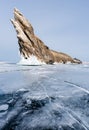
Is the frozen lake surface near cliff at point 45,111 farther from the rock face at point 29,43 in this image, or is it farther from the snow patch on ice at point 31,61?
the rock face at point 29,43

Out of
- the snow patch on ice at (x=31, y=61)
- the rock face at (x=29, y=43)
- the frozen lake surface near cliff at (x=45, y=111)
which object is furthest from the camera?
the rock face at (x=29, y=43)

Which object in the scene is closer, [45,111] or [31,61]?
[45,111]

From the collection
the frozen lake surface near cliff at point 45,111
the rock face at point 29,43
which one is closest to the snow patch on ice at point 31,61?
the rock face at point 29,43

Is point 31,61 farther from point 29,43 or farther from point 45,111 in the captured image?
point 45,111

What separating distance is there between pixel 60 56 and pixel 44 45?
24.7ft

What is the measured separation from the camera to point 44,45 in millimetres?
76375

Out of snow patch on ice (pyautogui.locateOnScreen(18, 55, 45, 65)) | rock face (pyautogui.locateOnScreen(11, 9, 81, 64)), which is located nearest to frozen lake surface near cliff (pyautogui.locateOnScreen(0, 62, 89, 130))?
Answer: snow patch on ice (pyautogui.locateOnScreen(18, 55, 45, 65))

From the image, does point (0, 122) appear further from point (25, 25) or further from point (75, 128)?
point (25, 25)

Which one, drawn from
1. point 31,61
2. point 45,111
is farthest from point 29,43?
point 45,111

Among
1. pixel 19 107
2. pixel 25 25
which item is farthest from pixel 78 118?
pixel 25 25

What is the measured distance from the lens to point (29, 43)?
68.8 m

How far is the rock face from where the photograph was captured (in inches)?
2640

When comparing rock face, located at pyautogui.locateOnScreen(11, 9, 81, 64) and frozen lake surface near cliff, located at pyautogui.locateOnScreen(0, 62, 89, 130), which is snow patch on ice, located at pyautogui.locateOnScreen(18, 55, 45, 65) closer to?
rock face, located at pyautogui.locateOnScreen(11, 9, 81, 64)

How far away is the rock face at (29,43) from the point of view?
2640 inches
